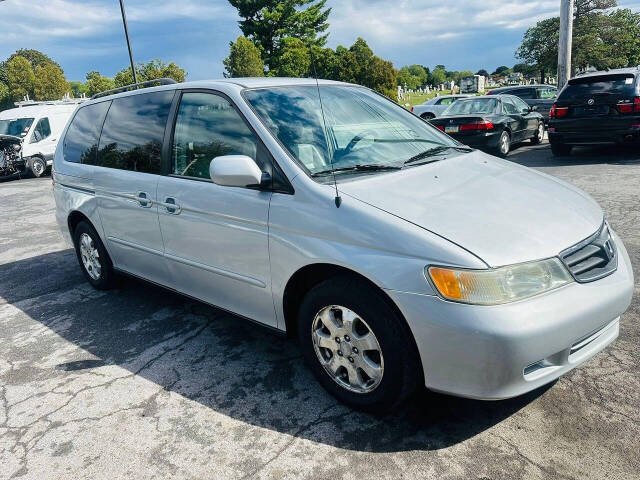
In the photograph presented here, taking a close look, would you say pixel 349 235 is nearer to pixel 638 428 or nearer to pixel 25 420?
pixel 638 428

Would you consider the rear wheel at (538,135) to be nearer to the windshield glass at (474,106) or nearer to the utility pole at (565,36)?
the windshield glass at (474,106)

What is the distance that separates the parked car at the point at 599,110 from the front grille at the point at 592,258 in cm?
801

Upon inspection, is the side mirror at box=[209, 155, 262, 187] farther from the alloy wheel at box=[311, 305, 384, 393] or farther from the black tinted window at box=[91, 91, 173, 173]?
the black tinted window at box=[91, 91, 173, 173]

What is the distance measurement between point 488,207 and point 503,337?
0.70m

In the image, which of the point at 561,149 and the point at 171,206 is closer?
the point at 171,206

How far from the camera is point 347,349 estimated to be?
259 cm

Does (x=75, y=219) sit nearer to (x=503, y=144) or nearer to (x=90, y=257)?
(x=90, y=257)

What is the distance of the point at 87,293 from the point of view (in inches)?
190

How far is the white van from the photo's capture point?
16.1 m

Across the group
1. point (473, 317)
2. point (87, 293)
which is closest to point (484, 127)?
point (87, 293)

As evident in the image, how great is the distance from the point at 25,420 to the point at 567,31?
1768 cm

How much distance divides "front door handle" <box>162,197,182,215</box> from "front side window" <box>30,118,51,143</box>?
15.5m

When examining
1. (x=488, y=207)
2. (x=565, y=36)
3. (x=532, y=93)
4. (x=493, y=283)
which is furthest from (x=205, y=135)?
(x=532, y=93)

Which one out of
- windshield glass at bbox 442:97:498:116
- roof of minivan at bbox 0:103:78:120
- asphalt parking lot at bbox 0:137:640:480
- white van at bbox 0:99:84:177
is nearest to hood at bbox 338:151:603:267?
asphalt parking lot at bbox 0:137:640:480
